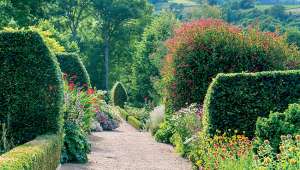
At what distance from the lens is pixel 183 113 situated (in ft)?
54.6

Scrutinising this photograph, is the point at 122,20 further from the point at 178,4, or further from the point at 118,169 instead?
the point at 178,4

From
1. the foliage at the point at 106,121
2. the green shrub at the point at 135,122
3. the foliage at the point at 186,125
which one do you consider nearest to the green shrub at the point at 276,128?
the foliage at the point at 186,125

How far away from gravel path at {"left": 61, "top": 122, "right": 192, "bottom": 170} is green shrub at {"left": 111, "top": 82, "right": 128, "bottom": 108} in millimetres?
24943

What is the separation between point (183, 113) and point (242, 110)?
373 cm

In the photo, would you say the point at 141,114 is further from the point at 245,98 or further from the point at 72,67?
the point at 245,98

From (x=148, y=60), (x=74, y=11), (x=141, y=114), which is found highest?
(x=74, y=11)

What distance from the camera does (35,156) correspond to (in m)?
7.86

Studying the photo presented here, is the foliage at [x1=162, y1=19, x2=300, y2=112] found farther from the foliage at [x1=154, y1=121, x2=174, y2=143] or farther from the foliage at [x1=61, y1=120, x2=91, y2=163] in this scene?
the foliage at [x1=61, y1=120, x2=91, y2=163]

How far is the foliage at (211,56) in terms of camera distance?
17.9m

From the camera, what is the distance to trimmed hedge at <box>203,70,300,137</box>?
13.0m

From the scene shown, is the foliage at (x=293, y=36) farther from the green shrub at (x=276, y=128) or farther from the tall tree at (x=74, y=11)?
the green shrub at (x=276, y=128)

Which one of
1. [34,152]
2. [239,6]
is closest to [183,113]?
[34,152]

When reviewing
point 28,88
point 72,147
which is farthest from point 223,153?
point 72,147

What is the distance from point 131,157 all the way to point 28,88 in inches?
167
